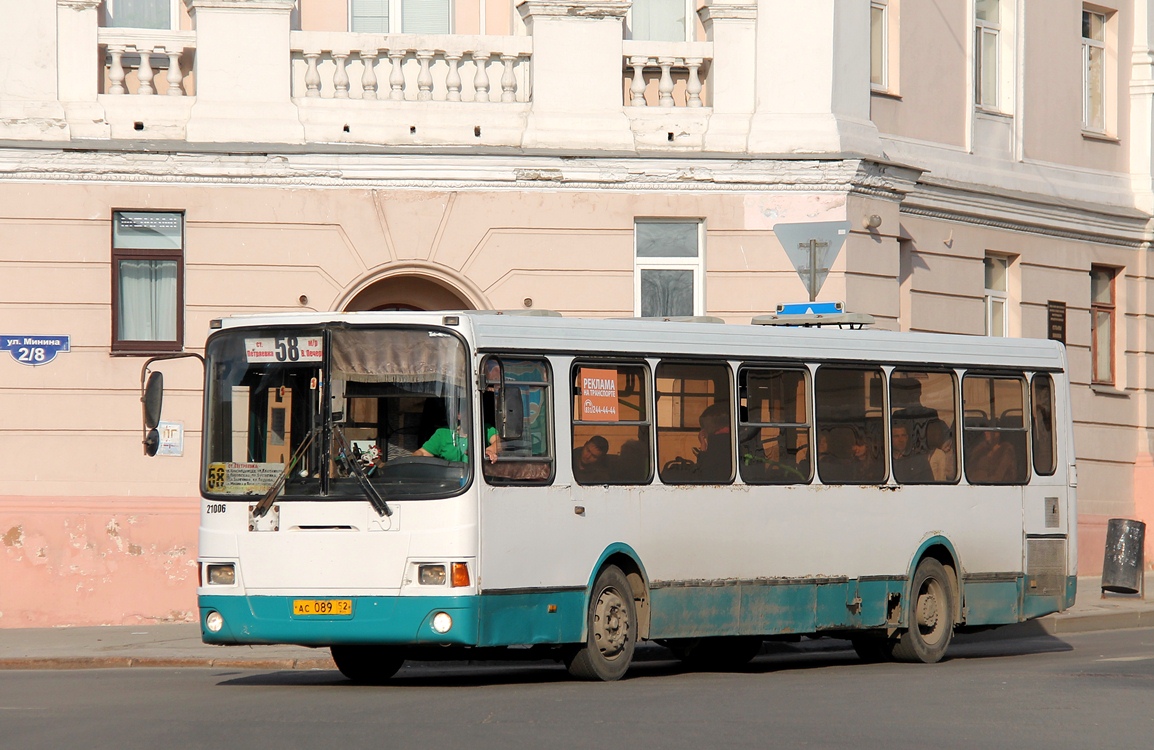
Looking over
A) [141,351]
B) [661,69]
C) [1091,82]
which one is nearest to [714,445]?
[661,69]

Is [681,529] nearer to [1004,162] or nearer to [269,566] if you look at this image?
[269,566]

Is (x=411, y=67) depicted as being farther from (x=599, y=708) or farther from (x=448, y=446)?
(x=599, y=708)

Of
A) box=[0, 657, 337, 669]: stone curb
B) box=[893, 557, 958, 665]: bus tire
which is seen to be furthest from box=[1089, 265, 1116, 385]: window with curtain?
box=[0, 657, 337, 669]: stone curb

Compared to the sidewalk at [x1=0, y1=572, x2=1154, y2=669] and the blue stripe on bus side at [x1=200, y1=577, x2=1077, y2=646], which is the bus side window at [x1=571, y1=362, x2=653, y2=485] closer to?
the blue stripe on bus side at [x1=200, y1=577, x2=1077, y2=646]

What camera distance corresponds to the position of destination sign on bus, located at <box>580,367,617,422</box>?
1328cm

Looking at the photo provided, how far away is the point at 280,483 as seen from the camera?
1261 cm

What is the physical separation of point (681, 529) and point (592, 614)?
111 centimetres

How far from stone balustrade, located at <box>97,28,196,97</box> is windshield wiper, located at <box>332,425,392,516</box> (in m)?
8.67

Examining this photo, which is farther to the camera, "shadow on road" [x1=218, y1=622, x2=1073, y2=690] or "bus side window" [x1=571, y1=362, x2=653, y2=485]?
"shadow on road" [x1=218, y1=622, x2=1073, y2=690]

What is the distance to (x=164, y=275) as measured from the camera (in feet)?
66.2

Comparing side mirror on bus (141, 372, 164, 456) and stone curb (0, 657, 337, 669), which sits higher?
side mirror on bus (141, 372, 164, 456)

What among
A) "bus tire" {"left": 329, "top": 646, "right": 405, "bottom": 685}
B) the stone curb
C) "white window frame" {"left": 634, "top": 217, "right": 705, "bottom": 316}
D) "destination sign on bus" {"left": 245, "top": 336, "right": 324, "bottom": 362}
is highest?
"white window frame" {"left": 634, "top": 217, "right": 705, "bottom": 316}

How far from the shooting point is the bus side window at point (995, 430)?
1619cm

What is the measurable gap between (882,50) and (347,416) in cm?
1248
